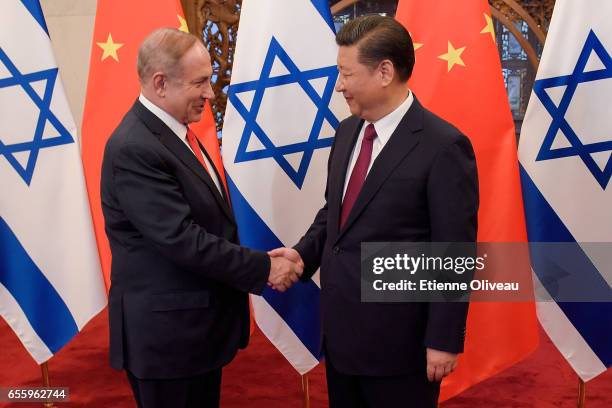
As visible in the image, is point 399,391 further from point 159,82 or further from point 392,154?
point 159,82

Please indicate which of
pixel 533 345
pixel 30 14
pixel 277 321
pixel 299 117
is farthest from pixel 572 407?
pixel 30 14

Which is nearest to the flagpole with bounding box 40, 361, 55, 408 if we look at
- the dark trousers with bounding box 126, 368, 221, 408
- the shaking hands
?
the dark trousers with bounding box 126, 368, 221, 408

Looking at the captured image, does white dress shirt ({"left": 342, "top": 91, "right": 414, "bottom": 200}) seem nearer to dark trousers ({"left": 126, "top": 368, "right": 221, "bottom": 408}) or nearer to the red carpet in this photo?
dark trousers ({"left": 126, "top": 368, "right": 221, "bottom": 408})

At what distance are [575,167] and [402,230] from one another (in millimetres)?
1058

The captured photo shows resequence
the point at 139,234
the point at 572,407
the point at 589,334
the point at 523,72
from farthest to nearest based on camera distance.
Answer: the point at 523,72 < the point at 572,407 < the point at 589,334 < the point at 139,234

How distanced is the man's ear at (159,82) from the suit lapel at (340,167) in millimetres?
518

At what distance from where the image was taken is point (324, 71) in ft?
8.31

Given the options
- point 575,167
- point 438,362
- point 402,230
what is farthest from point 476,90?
point 438,362

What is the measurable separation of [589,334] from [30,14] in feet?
8.31

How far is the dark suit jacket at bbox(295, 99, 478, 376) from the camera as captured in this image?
1593 mm

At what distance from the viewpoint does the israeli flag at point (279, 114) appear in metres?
2.52

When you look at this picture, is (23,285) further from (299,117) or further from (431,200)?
(431,200)

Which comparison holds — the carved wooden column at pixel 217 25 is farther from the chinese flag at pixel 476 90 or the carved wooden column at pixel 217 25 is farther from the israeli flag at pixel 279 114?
the chinese flag at pixel 476 90

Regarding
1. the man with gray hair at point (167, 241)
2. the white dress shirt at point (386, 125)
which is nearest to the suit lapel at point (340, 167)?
the white dress shirt at point (386, 125)
